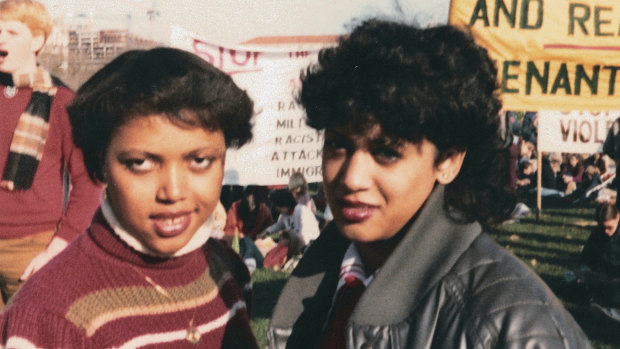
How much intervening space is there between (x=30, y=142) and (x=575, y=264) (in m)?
6.93

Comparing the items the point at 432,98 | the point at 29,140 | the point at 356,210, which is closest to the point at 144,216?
the point at 356,210

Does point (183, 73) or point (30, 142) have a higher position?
point (183, 73)

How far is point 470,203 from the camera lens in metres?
2.03

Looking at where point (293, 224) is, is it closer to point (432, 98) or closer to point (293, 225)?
point (293, 225)

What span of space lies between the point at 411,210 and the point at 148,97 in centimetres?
79

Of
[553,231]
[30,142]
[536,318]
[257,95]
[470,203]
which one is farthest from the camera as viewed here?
[553,231]

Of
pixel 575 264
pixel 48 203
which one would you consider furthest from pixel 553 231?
pixel 48 203

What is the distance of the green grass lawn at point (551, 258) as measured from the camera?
6078 mm

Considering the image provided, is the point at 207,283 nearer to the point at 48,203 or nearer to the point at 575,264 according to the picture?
the point at 48,203

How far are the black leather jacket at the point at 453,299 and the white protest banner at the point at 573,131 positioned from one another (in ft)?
37.9

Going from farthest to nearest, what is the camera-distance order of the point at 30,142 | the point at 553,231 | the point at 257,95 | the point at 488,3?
1. the point at 553,231
2. the point at 257,95
3. the point at 488,3
4. the point at 30,142

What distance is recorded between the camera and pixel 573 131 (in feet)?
42.3

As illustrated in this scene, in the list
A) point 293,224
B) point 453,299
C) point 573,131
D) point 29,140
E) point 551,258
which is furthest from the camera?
point 573,131

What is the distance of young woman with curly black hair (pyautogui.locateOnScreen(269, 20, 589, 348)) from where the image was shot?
5.34ft
